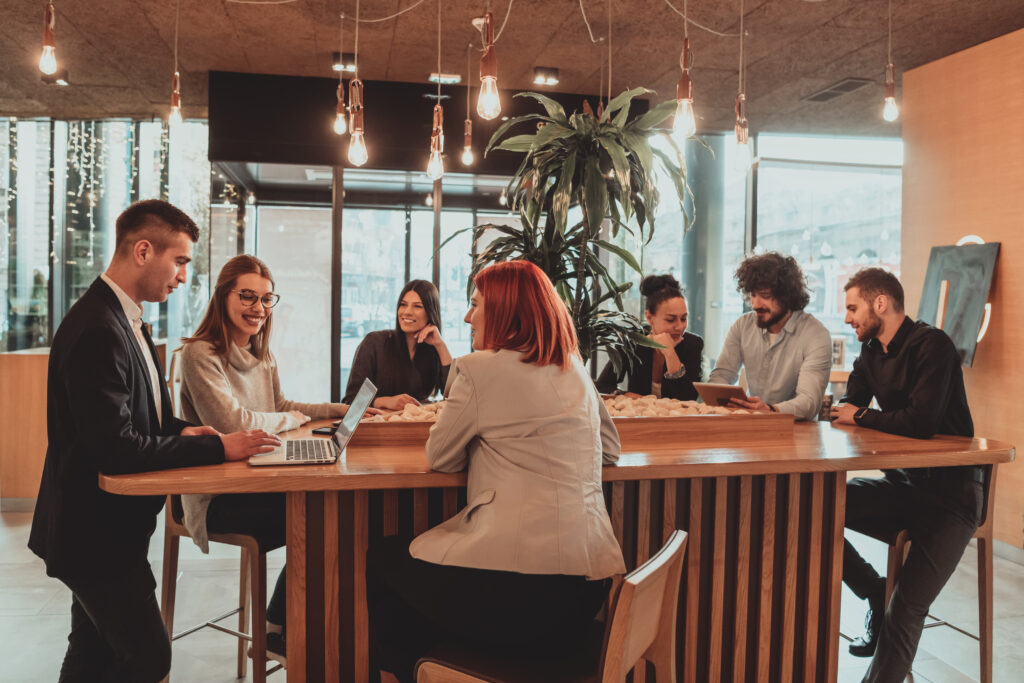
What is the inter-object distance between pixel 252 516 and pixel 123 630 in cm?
52

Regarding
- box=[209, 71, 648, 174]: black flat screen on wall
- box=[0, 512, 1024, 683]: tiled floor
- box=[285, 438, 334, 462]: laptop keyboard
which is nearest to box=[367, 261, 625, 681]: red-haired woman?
box=[285, 438, 334, 462]: laptop keyboard

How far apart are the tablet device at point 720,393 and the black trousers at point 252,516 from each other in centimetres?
159

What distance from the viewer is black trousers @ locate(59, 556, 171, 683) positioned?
6.31 ft

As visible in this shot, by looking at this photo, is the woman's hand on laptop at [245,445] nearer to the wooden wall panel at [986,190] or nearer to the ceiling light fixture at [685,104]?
the ceiling light fixture at [685,104]

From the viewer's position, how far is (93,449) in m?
1.88

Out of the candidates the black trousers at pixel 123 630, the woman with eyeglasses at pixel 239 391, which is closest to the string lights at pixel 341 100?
the woman with eyeglasses at pixel 239 391

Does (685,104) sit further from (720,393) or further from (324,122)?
(324,122)

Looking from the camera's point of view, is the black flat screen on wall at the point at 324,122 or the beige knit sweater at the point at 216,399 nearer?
the beige knit sweater at the point at 216,399

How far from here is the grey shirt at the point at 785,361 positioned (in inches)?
125

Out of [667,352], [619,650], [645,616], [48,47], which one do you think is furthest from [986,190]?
[48,47]

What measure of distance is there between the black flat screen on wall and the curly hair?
117 inches

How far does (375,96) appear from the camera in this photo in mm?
5887

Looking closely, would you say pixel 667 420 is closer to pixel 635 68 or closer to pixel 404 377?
pixel 404 377

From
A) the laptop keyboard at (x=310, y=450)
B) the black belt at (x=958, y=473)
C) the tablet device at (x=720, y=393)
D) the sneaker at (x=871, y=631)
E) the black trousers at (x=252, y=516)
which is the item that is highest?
the tablet device at (x=720, y=393)
